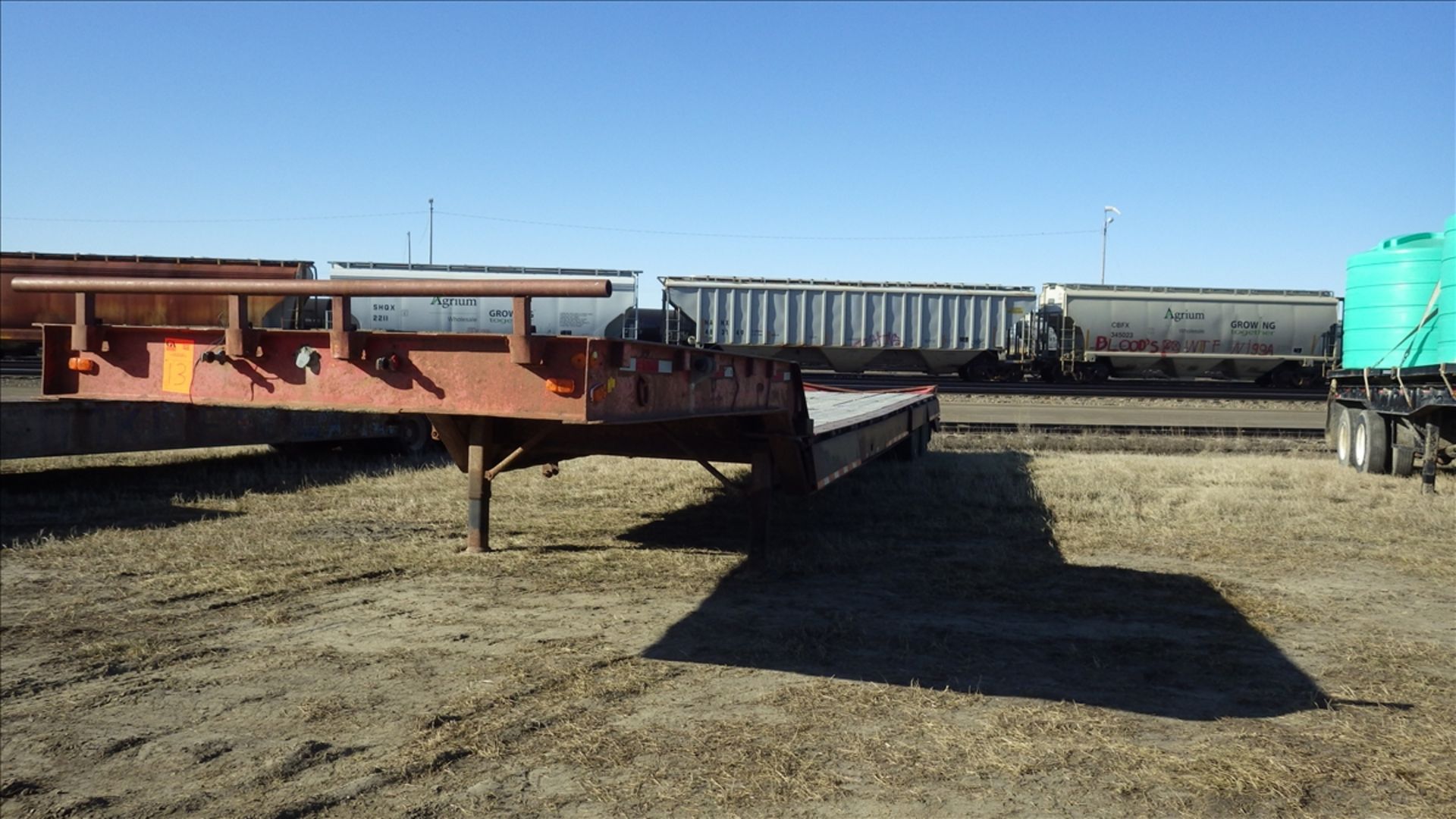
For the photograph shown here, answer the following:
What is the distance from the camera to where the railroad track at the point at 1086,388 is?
947 inches

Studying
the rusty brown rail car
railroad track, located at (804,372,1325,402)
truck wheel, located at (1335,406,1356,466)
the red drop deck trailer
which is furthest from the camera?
railroad track, located at (804,372,1325,402)

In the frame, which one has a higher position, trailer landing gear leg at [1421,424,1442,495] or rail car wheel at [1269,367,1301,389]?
rail car wheel at [1269,367,1301,389]

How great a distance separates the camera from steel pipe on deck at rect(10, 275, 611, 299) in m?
3.84

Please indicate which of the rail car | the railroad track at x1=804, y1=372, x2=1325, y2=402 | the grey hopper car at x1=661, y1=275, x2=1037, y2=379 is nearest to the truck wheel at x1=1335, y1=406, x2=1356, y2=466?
the rail car

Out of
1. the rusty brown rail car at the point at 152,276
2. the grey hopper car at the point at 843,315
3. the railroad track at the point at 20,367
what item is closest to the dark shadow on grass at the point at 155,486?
the rusty brown rail car at the point at 152,276

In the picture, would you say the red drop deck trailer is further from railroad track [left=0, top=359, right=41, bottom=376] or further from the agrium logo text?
the agrium logo text

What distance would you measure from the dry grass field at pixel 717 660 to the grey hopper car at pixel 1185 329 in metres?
21.7

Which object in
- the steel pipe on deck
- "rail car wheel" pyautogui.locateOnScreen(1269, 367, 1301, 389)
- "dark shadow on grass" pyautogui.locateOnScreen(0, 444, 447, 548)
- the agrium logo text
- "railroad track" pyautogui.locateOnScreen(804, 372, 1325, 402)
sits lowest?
"dark shadow on grass" pyautogui.locateOnScreen(0, 444, 447, 548)

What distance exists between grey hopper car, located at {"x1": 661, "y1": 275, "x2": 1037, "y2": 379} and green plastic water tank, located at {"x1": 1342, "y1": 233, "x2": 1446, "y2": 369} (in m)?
17.5

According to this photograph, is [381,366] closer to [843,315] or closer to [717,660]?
→ [717,660]

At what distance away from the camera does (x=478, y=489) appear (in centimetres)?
711

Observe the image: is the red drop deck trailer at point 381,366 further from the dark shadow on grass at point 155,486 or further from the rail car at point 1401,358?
the rail car at point 1401,358

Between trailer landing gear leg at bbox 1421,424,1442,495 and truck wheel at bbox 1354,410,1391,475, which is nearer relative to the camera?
trailer landing gear leg at bbox 1421,424,1442,495

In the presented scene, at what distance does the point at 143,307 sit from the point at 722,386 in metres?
17.0
